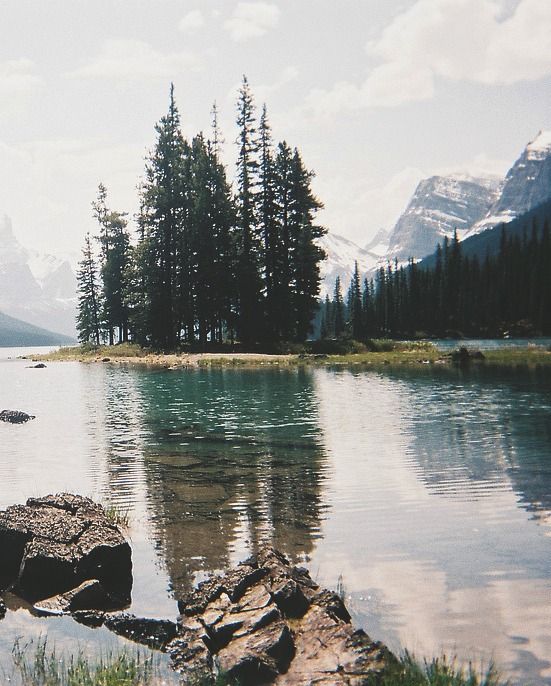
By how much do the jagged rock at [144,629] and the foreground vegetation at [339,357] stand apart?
48.3 m

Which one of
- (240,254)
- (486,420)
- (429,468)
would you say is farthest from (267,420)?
(240,254)

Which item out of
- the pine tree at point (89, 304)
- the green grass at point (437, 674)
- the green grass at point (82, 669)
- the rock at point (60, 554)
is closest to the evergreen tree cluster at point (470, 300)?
the pine tree at point (89, 304)

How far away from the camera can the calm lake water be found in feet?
24.0

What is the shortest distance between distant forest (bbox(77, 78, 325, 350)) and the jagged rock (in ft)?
193

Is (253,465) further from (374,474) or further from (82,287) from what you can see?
(82,287)

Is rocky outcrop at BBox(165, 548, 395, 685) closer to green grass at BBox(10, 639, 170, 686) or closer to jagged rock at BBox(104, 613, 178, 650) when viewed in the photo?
jagged rock at BBox(104, 613, 178, 650)

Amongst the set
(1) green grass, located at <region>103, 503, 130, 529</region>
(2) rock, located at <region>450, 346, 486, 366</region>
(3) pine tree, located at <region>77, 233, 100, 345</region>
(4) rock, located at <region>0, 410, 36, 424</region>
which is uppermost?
(3) pine tree, located at <region>77, 233, 100, 345</region>

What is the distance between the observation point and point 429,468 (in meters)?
15.6

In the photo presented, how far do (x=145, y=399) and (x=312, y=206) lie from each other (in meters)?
42.9

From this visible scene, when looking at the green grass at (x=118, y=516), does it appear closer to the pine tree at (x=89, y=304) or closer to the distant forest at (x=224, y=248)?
the distant forest at (x=224, y=248)

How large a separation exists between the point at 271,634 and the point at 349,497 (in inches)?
273

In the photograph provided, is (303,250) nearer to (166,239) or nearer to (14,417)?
(166,239)

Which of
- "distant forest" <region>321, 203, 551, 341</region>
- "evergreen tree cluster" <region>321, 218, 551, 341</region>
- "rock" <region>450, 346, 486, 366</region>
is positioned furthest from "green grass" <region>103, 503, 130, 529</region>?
"evergreen tree cluster" <region>321, 218, 551, 341</region>

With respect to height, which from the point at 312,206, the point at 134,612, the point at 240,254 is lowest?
the point at 134,612
